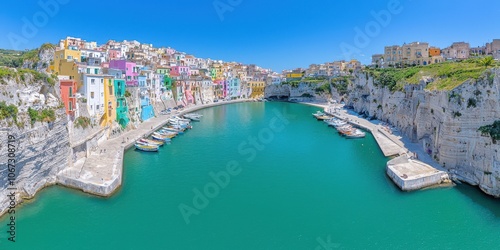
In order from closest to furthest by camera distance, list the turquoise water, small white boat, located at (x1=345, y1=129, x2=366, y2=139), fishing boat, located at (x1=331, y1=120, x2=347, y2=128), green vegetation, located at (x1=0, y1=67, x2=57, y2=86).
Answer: the turquoise water
green vegetation, located at (x1=0, y1=67, x2=57, y2=86)
small white boat, located at (x1=345, y1=129, x2=366, y2=139)
fishing boat, located at (x1=331, y1=120, x2=347, y2=128)

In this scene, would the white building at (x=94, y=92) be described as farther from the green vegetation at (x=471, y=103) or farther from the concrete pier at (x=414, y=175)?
the green vegetation at (x=471, y=103)

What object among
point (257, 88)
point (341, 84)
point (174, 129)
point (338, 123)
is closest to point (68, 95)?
point (174, 129)

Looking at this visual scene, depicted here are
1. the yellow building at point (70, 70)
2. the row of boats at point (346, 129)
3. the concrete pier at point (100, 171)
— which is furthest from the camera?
the row of boats at point (346, 129)

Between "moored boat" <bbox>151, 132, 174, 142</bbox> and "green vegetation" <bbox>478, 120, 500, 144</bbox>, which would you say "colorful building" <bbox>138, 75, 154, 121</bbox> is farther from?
"green vegetation" <bbox>478, 120, 500, 144</bbox>

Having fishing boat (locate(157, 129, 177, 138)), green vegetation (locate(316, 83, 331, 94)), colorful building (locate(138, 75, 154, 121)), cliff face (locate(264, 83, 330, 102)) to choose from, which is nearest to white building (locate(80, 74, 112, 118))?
fishing boat (locate(157, 129, 177, 138))

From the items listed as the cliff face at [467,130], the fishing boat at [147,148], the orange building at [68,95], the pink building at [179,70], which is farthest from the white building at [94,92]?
the pink building at [179,70]

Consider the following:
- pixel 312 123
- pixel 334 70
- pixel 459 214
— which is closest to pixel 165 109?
pixel 312 123
